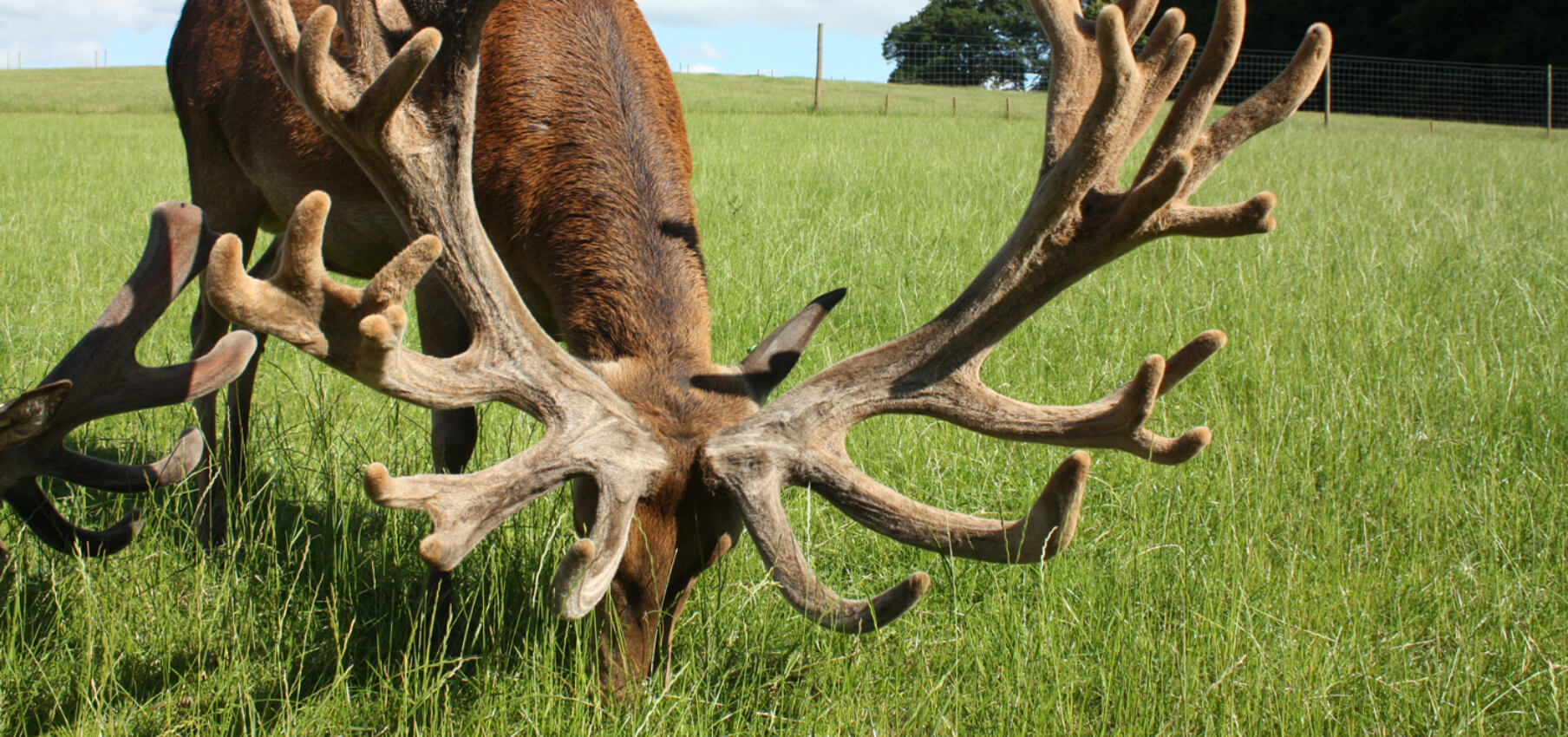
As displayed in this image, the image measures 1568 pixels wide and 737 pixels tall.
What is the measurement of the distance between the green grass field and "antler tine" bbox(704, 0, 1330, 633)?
1.39ft

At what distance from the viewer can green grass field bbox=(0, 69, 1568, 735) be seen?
2273 millimetres

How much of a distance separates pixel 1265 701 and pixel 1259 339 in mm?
2809

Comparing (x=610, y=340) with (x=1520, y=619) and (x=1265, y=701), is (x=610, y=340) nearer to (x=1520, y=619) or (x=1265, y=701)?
(x=1265, y=701)

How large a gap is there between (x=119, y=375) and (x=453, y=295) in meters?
0.75

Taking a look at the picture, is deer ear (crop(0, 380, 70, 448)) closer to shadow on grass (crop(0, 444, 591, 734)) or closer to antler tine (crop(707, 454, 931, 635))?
shadow on grass (crop(0, 444, 591, 734))

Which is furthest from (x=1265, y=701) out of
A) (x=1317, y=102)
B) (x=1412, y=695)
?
(x=1317, y=102)

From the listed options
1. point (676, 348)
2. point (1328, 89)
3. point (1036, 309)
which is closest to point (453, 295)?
point (676, 348)

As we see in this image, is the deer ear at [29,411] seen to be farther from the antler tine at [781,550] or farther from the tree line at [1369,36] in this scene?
the tree line at [1369,36]

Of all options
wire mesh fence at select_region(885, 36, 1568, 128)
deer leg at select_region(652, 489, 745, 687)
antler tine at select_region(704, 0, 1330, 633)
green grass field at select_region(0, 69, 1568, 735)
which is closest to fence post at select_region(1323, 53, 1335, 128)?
wire mesh fence at select_region(885, 36, 1568, 128)

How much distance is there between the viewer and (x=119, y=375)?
2303 mm

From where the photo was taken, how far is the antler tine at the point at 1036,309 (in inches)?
83.0

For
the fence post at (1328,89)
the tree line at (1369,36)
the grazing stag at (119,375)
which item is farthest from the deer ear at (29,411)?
the tree line at (1369,36)

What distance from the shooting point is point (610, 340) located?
2.49 metres

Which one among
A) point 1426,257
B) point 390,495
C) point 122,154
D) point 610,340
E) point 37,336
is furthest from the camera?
point 122,154
